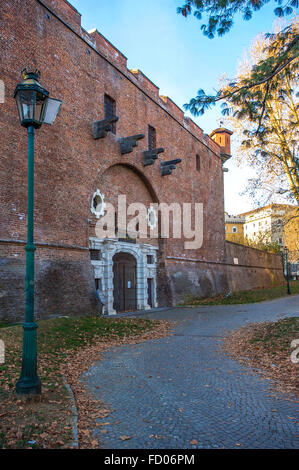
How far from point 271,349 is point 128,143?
11.3m

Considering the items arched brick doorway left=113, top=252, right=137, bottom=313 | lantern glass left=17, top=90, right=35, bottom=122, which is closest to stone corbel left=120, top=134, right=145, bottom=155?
arched brick doorway left=113, top=252, right=137, bottom=313

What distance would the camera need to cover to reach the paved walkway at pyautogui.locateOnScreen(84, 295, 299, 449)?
11.8 feet

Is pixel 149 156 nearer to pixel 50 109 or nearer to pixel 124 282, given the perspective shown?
pixel 124 282

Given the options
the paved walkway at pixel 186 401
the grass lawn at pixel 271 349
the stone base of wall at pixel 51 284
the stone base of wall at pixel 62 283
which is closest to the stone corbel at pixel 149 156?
the stone base of wall at pixel 62 283

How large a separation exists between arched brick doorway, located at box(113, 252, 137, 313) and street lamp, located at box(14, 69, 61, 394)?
11.0m

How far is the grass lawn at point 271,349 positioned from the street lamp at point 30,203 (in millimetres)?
3731

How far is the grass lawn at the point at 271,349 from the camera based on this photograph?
589cm

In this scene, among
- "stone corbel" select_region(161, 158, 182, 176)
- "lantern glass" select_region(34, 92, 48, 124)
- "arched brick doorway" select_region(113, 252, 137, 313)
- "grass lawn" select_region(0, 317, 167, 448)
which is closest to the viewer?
"grass lawn" select_region(0, 317, 167, 448)

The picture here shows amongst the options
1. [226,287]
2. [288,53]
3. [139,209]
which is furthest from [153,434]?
[226,287]

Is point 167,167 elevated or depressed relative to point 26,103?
elevated

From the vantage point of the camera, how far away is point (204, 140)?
26.1 metres

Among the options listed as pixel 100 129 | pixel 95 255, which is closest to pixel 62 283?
pixel 95 255

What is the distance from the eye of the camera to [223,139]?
3003 centimetres

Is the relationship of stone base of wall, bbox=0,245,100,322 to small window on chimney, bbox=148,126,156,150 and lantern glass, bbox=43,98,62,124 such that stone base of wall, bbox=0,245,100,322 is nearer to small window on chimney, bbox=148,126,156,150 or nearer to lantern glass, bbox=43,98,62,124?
lantern glass, bbox=43,98,62,124
